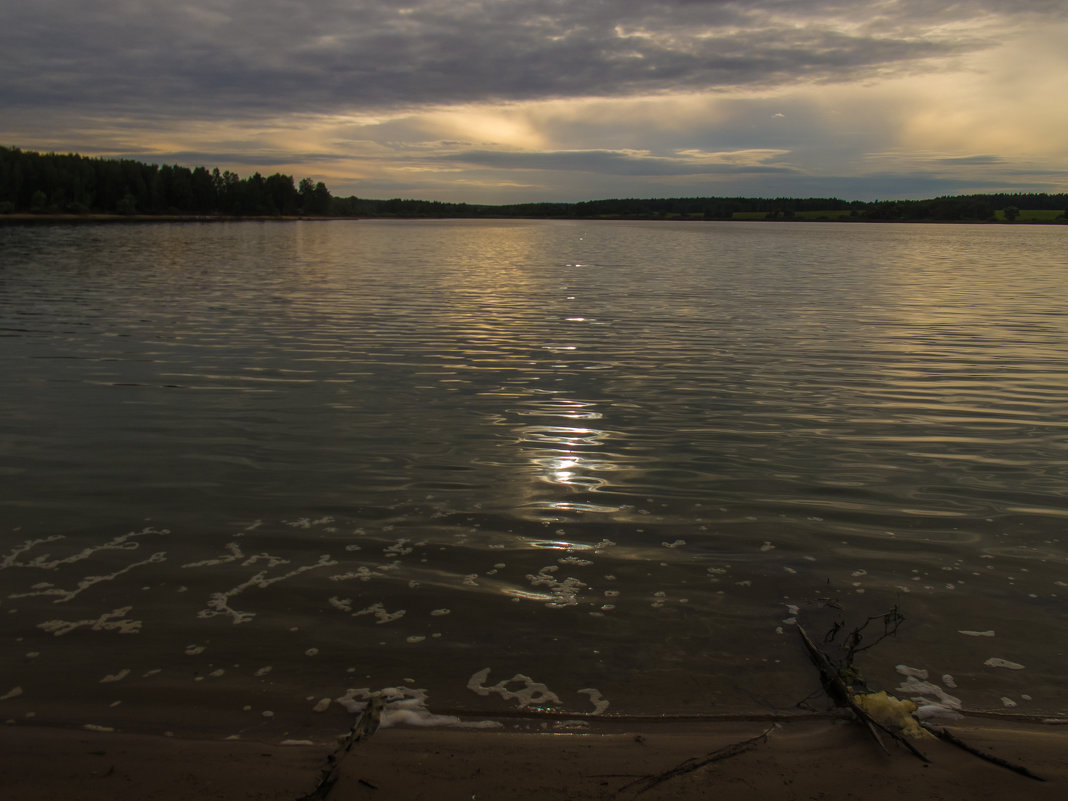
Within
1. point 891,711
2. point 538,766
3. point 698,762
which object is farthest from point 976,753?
point 538,766

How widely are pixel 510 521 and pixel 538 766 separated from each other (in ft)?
13.4

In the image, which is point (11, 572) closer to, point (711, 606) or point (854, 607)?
point (711, 606)

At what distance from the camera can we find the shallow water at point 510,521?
564 cm

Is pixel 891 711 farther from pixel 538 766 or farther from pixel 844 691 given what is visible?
pixel 538 766

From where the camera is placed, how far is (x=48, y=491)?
9266 mm

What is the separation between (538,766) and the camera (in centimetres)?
455

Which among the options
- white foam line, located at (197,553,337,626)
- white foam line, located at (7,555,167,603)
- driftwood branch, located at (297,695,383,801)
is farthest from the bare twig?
white foam line, located at (7,555,167,603)

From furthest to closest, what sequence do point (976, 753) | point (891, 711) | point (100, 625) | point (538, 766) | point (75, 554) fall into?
point (75, 554), point (100, 625), point (891, 711), point (976, 753), point (538, 766)

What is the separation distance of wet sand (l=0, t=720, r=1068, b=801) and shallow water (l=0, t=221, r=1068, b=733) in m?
0.34

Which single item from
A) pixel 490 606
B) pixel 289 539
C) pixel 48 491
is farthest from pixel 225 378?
pixel 490 606

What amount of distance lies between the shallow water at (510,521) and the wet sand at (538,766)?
1.12ft

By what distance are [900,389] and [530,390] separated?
7.98 metres

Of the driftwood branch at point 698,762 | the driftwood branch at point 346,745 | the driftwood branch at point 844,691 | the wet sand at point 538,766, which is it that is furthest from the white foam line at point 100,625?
the driftwood branch at point 844,691

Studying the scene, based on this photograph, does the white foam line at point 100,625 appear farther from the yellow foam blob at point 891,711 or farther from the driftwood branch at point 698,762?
the yellow foam blob at point 891,711
